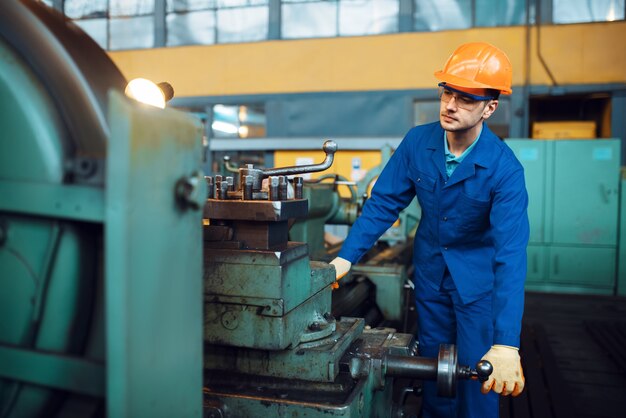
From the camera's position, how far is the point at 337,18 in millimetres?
6793

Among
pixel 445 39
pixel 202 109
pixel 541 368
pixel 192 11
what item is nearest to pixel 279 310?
pixel 541 368

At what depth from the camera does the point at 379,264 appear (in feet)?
8.25

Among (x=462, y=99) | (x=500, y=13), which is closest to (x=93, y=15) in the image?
(x=500, y=13)

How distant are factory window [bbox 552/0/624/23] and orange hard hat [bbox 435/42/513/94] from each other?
562 centimetres

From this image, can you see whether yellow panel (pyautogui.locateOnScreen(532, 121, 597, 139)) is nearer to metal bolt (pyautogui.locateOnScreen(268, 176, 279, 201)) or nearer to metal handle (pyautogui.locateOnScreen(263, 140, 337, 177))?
metal handle (pyautogui.locateOnScreen(263, 140, 337, 177))

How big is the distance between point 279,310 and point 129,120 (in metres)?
0.49

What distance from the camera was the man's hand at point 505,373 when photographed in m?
1.18

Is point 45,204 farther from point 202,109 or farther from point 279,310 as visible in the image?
point 202,109

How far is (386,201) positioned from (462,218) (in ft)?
0.75

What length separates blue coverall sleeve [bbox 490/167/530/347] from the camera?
1239 millimetres

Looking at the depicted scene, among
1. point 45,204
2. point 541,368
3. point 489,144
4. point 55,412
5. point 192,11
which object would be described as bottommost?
point 541,368

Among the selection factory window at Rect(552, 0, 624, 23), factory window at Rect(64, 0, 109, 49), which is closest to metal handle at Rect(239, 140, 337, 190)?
Result: factory window at Rect(552, 0, 624, 23)

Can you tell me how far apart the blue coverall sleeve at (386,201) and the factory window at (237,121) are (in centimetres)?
569

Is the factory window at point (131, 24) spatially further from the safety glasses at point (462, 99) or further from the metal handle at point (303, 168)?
the metal handle at point (303, 168)
